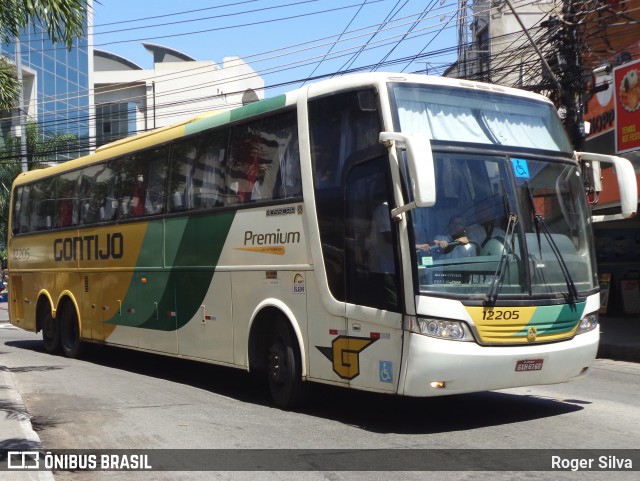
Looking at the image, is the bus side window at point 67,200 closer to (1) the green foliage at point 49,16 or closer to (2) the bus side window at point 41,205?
(2) the bus side window at point 41,205

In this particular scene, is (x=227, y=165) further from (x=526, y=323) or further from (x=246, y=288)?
(x=526, y=323)

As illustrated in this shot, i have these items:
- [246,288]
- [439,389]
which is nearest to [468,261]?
[439,389]

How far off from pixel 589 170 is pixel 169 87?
62451 millimetres

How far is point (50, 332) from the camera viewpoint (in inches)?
668

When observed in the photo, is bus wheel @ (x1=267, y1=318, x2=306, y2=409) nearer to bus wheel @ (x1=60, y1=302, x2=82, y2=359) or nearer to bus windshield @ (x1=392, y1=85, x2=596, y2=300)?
bus windshield @ (x1=392, y1=85, x2=596, y2=300)

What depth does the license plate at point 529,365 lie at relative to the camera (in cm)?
812

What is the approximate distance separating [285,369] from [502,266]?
2865mm

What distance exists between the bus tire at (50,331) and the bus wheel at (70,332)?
9.3 inches

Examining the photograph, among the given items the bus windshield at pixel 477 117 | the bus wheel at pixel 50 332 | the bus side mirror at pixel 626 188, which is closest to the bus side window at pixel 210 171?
the bus windshield at pixel 477 117

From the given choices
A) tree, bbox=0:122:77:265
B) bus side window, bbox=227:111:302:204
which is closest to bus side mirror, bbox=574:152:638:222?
bus side window, bbox=227:111:302:204

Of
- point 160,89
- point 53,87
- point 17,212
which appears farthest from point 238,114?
point 160,89

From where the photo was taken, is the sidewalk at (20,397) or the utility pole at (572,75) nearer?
the sidewalk at (20,397)

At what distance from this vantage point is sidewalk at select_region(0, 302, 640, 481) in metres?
7.08

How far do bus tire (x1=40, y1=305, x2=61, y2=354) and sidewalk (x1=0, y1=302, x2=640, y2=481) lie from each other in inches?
110
